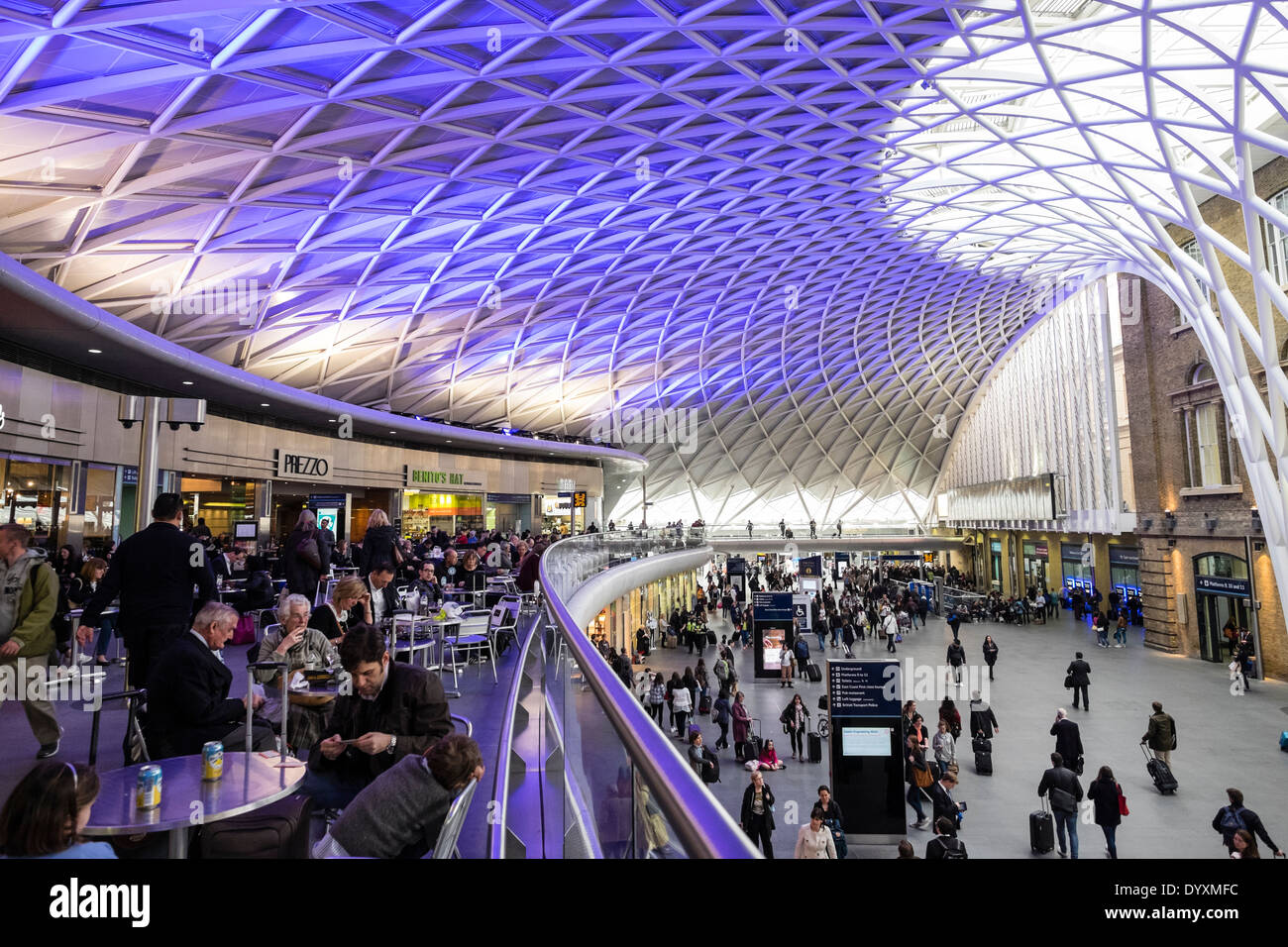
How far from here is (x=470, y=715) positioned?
888 centimetres

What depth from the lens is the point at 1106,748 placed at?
16.3 meters

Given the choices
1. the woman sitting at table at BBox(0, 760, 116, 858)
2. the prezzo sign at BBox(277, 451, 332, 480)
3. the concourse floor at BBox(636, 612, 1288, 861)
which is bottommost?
the concourse floor at BBox(636, 612, 1288, 861)

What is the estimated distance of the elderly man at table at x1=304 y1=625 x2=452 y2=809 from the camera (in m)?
4.77

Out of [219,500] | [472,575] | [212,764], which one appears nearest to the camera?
[212,764]

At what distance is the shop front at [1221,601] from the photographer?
2553 centimetres

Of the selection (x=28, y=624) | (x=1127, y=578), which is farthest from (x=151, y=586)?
(x=1127, y=578)

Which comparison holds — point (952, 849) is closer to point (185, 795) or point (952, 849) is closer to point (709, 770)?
point (709, 770)

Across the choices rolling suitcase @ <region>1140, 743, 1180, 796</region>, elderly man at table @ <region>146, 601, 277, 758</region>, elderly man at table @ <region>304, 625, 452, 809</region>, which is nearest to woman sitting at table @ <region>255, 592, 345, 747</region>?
elderly man at table @ <region>146, 601, 277, 758</region>

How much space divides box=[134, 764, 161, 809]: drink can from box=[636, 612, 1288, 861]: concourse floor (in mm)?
9947

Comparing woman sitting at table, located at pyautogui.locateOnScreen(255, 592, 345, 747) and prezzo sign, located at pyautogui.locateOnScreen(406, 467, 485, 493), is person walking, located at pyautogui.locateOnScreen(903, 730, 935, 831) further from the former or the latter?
prezzo sign, located at pyautogui.locateOnScreen(406, 467, 485, 493)

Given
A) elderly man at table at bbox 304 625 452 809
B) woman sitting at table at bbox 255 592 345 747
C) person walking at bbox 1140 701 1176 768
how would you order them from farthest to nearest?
person walking at bbox 1140 701 1176 768 → woman sitting at table at bbox 255 592 345 747 → elderly man at table at bbox 304 625 452 809

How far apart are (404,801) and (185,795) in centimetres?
131

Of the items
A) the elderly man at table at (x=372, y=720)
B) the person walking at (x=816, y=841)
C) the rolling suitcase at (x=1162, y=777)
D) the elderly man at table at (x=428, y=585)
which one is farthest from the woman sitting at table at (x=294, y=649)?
the rolling suitcase at (x=1162, y=777)
